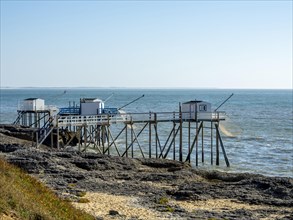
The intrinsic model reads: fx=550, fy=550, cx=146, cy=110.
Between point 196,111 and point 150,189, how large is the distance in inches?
775

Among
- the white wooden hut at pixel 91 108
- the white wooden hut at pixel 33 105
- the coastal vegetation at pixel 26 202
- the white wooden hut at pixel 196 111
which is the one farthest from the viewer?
the white wooden hut at pixel 33 105

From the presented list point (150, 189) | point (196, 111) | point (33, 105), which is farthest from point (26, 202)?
point (33, 105)

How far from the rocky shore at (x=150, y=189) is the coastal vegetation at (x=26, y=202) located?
3139 mm

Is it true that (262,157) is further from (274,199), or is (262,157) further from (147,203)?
(147,203)

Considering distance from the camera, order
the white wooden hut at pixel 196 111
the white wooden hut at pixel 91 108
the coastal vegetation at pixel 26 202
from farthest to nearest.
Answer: the white wooden hut at pixel 91 108 → the white wooden hut at pixel 196 111 → the coastal vegetation at pixel 26 202

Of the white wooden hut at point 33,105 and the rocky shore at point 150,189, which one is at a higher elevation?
the white wooden hut at point 33,105

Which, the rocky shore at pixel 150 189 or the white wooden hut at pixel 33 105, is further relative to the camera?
the white wooden hut at pixel 33 105

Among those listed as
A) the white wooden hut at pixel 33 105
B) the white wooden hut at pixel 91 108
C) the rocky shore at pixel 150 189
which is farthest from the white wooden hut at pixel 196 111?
the white wooden hut at pixel 33 105

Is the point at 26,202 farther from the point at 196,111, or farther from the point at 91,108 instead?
the point at 91,108

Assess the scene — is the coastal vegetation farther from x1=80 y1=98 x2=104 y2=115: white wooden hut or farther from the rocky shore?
x1=80 y1=98 x2=104 y2=115: white wooden hut

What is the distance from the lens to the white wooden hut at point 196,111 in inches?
1758

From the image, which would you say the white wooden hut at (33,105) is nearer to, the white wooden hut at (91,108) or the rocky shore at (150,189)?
the white wooden hut at (91,108)

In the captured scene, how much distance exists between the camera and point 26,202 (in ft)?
50.5

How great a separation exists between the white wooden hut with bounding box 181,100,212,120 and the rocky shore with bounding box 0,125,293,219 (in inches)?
410
